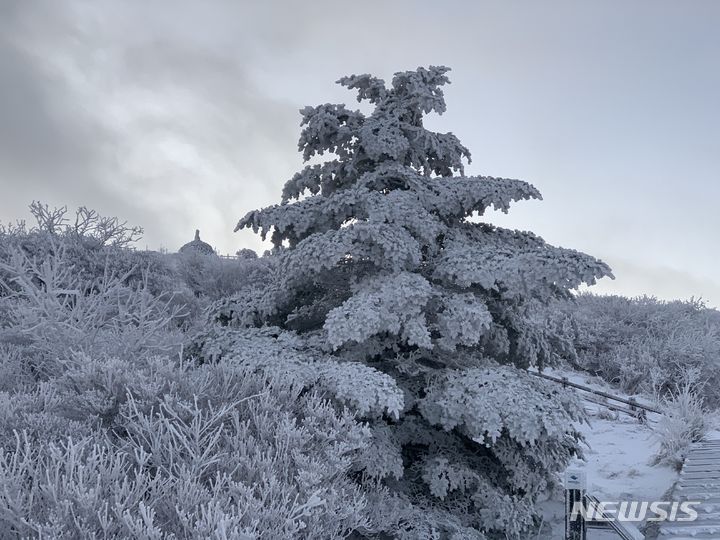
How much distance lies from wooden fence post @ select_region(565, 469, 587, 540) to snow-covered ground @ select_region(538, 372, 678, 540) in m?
0.64

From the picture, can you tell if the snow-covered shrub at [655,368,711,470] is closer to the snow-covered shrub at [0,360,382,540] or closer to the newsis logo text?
the newsis logo text

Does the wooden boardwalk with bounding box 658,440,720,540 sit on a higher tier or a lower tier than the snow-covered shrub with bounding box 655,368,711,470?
lower

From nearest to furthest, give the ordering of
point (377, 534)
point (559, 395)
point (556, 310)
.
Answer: point (377, 534)
point (559, 395)
point (556, 310)

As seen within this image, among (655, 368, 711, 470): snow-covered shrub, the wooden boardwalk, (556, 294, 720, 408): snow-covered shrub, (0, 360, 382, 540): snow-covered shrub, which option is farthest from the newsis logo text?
(556, 294, 720, 408): snow-covered shrub

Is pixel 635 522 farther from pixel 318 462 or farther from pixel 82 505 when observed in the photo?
pixel 82 505

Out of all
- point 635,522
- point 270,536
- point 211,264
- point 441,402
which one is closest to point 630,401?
point 635,522

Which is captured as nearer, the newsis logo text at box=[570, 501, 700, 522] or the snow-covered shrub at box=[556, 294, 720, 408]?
the newsis logo text at box=[570, 501, 700, 522]

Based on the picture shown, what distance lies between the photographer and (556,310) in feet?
78.3

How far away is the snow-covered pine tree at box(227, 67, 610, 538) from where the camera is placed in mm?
5809

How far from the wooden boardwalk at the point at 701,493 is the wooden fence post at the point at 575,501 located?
0.77 m

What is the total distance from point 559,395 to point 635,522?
2.61 m

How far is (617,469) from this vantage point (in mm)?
10219

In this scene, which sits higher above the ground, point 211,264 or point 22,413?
point 211,264

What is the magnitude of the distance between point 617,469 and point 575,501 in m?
4.98
